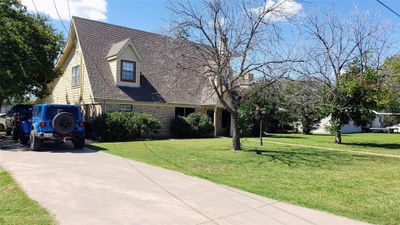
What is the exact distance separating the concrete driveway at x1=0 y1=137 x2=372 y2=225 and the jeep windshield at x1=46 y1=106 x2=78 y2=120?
4531 mm

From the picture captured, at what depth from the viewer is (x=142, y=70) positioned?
26.3m

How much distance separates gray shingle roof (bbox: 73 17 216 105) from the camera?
926 inches

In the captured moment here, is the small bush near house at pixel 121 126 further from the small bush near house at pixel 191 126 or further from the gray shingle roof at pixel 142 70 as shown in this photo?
the small bush near house at pixel 191 126

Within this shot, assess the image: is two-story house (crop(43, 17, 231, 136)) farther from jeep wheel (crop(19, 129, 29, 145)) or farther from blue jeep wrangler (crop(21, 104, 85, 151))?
blue jeep wrangler (crop(21, 104, 85, 151))

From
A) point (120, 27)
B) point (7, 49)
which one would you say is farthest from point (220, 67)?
point (120, 27)

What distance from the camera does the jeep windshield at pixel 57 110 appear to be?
1575 cm

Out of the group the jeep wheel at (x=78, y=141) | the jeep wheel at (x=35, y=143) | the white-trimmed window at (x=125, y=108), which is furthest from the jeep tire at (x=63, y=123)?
the white-trimmed window at (x=125, y=108)

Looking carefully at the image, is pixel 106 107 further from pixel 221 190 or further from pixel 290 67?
pixel 221 190

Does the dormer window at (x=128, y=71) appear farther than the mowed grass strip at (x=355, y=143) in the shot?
Yes

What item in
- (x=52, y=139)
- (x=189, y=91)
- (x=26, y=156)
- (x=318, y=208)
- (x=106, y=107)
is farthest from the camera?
(x=189, y=91)

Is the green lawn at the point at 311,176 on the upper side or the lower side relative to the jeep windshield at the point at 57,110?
lower

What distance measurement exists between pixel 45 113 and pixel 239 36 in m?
8.90

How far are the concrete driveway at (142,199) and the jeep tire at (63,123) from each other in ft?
13.6

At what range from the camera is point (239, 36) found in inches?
643
